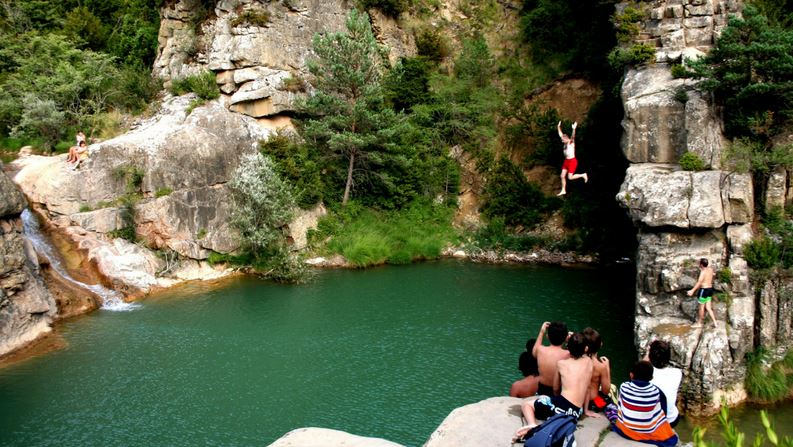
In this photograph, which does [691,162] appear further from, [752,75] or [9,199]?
[9,199]

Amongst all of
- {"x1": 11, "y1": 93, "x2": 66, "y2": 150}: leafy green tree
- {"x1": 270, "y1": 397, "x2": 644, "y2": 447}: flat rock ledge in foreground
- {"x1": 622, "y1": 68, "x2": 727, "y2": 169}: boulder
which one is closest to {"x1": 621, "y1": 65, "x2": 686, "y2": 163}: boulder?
{"x1": 622, "y1": 68, "x2": 727, "y2": 169}: boulder

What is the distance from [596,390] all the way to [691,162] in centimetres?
1109

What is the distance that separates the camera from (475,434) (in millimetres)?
7730

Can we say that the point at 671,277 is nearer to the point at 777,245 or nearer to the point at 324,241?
the point at 777,245

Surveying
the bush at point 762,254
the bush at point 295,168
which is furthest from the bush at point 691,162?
the bush at point 295,168

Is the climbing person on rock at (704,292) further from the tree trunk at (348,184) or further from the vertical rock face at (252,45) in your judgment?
the vertical rock face at (252,45)

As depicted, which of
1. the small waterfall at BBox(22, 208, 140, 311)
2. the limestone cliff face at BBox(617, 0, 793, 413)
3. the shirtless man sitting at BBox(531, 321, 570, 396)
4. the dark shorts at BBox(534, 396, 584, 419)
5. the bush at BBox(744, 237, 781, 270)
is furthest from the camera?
the small waterfall at BBox(22, 208, 140, 311)

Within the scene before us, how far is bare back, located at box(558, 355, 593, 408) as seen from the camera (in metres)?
7.92

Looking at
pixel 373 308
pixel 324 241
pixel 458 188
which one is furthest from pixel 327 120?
pixel 373 308

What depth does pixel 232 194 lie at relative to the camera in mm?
26828

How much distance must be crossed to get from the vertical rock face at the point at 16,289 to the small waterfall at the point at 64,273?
2227 mm

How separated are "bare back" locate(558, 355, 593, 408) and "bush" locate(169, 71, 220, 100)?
87.5 ft

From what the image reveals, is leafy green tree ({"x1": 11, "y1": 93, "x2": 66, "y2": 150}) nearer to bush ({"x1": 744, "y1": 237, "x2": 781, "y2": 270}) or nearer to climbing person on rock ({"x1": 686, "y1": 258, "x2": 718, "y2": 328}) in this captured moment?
climbing person on rock ({"x1": 686, "y1": 258, "x2": 718, "y2": 328})

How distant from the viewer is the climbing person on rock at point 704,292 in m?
14.5
